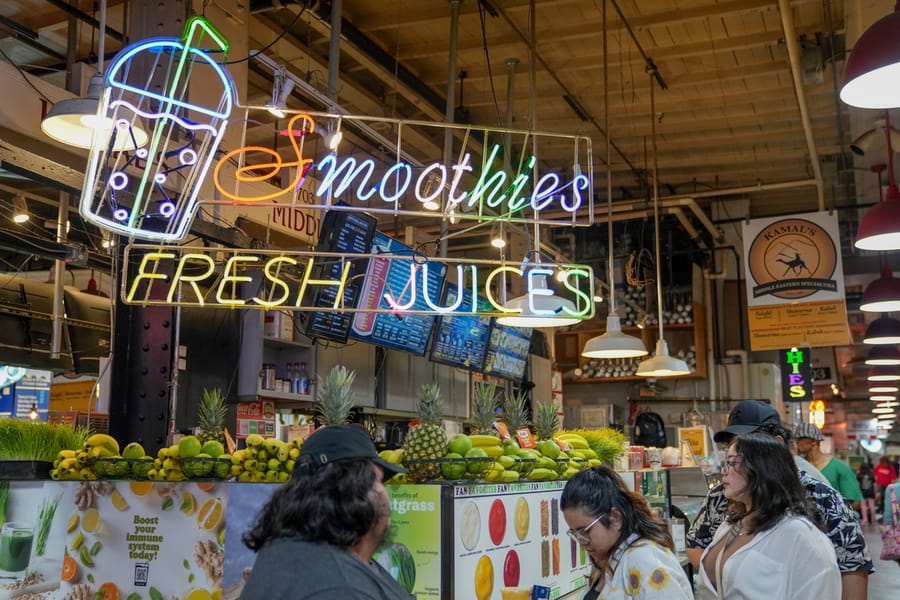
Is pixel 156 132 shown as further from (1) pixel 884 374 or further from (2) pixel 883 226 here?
(1) pixel 884 374

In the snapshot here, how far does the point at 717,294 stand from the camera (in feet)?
52.3

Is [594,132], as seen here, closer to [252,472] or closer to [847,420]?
[252,472]

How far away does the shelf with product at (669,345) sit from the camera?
1521 cm

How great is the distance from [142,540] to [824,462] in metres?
6.10

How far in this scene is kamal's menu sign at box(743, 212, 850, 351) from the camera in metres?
10.8

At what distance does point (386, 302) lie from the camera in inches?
354

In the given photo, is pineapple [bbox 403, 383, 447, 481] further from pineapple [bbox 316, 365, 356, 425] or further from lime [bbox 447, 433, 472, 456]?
pineapple [bbox 316, 365, 356, 425]

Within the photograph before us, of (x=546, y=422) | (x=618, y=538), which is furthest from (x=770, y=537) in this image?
(x=546, y=422)

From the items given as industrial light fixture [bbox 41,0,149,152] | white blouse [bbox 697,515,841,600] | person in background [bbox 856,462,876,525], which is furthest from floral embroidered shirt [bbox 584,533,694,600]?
person in background [bbox 856,462,876,525]

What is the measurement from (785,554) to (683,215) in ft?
36.6

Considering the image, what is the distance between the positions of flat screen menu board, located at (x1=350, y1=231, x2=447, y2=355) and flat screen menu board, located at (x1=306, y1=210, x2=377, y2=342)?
18 centimetres

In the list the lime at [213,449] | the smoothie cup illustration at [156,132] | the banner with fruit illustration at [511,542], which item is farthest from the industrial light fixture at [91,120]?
the banner with fruit illustration at [511,542]

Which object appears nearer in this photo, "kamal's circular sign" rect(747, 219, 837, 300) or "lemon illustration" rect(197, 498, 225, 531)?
"lemon illustration" rect(197, 498, 225, 531)

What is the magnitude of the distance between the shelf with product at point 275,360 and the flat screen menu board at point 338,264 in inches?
23.4
